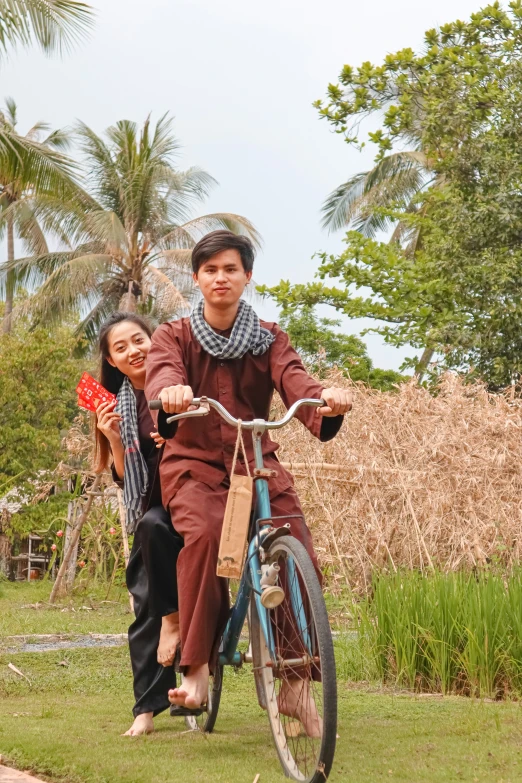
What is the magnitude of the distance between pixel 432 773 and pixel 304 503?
5027mm

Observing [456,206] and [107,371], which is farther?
[456,206]

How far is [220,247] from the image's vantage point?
13.0 ft

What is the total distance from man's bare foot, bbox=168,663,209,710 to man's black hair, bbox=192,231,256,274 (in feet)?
4.84

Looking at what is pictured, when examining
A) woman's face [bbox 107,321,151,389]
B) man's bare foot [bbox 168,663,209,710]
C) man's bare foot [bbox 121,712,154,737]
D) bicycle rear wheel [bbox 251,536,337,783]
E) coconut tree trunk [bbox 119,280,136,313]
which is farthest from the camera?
coconut tree trunk [bbox 119,280,136,313]

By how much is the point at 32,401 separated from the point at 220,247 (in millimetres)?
17308

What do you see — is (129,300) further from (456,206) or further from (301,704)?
(301,704)

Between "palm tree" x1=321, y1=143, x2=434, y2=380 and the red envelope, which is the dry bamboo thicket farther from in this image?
"palm tree" x1=321, y1=143, x2=434, y2=380

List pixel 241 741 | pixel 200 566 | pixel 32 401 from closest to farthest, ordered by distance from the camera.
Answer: pixel 200 566, pixel 241 741, pixel 32 401

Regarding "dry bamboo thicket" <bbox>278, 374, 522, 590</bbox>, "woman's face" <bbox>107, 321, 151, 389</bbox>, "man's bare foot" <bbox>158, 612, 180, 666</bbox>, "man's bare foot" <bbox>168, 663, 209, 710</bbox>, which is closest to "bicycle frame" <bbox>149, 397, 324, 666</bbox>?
"man's bare foot" <bbox>168, 663, 209, 710</bbox>

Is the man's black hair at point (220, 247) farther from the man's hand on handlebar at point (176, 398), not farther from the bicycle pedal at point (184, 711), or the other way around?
the bicycle pedal at point (184, 711)

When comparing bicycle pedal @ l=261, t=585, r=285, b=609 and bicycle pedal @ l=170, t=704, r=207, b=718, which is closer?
bicycle pedal @ l=261, t=585, r=285, b=609

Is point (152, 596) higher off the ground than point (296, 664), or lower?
higher

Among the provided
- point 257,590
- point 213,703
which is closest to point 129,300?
point 213,703

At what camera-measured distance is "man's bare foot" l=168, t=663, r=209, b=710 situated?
3.78 m
